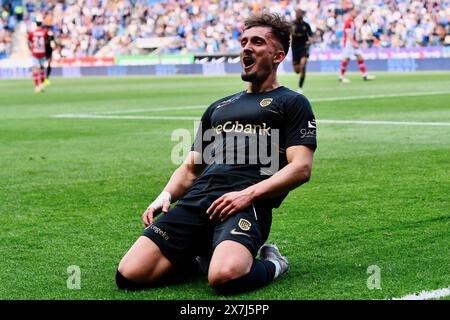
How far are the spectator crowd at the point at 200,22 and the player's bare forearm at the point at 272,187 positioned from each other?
3756 centimetres

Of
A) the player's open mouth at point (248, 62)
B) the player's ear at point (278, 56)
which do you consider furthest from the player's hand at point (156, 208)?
the player's ear at point (278, 56)

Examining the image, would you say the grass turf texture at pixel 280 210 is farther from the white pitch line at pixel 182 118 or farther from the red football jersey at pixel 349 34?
the red football jersey at pixel 349 34

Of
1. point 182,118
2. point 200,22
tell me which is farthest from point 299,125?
point 200,22

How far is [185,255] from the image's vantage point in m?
5.77

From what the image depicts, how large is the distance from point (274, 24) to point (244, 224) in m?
1.34

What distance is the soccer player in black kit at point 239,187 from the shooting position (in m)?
5.50

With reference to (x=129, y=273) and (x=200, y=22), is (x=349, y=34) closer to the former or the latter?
(x=200, y=22)

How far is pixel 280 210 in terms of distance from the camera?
8102 mm

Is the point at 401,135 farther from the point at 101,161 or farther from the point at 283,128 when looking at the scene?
the point at 283,128

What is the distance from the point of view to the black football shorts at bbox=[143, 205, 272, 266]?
564 centimetres
